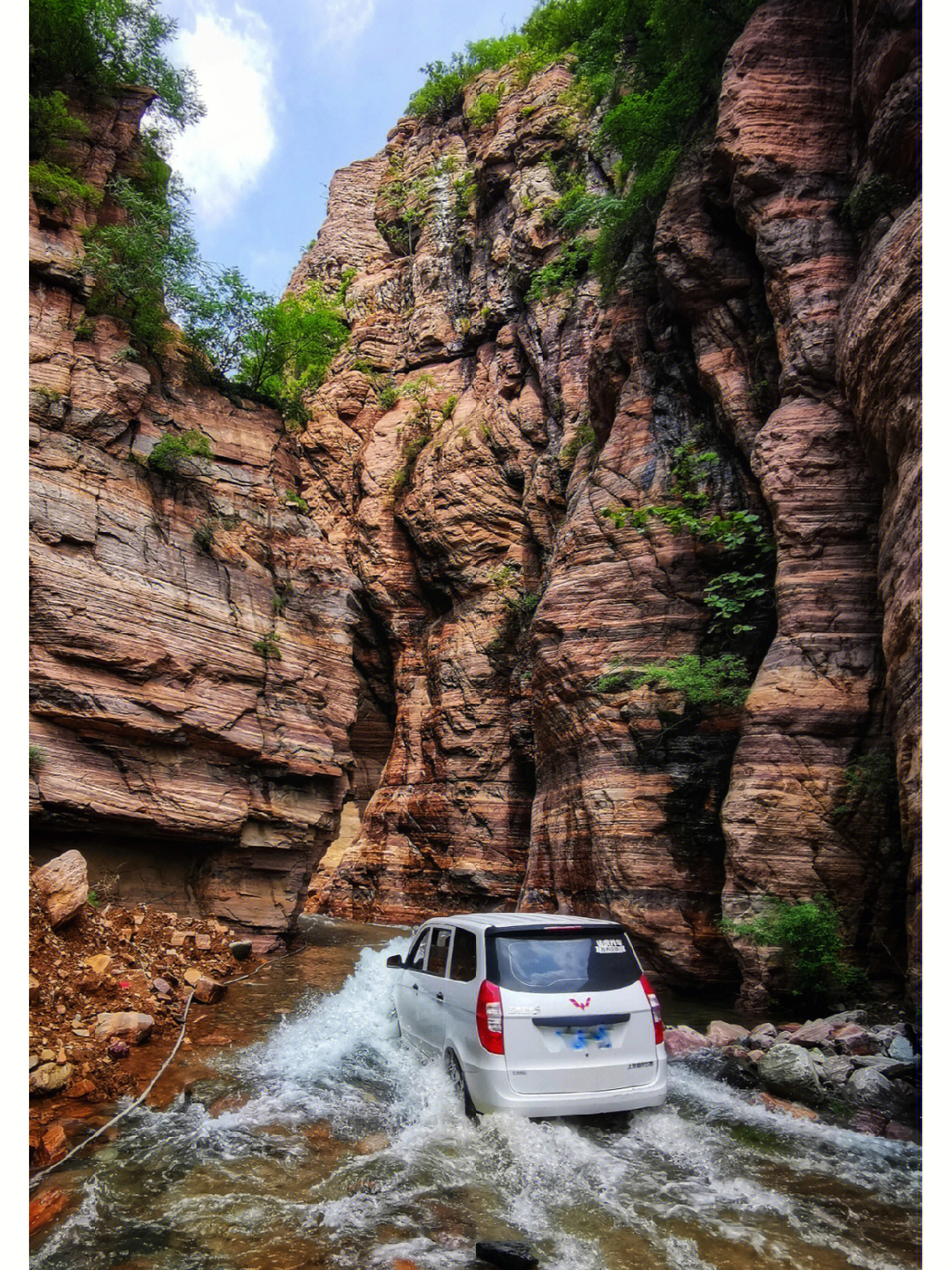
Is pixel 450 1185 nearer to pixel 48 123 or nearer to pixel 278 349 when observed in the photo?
pixel 278 349

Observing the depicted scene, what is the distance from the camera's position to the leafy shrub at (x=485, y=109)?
29281mm

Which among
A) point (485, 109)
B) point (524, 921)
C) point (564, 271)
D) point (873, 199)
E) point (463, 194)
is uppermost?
point (485, 109)

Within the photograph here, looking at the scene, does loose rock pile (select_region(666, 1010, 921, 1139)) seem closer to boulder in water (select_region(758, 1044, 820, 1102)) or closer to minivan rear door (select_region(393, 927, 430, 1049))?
boulder in water (select_region(758, 1044, 820, 1102))

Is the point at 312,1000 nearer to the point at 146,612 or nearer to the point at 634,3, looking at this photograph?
the point at 146,612

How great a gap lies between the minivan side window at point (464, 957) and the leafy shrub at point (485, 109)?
32.6 meters

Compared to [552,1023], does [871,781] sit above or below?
above

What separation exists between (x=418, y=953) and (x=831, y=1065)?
12.8ft

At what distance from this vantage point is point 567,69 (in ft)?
86.5

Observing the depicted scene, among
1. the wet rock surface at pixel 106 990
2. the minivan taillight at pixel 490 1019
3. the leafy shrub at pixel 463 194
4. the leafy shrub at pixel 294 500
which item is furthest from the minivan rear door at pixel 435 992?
the leafy shrub at pixel 463 194

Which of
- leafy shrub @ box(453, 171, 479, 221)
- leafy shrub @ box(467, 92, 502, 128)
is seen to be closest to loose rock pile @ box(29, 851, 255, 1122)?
leafy shrub @ box(453, 171, 479, 221)

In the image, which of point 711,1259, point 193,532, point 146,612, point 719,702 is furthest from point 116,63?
point 711,1259

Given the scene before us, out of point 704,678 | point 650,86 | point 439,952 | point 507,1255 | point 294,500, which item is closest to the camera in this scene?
point 507,1255

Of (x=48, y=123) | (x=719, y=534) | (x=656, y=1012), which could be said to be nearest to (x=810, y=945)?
(x=656, y=1012)

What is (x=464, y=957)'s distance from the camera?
19.7 ft
